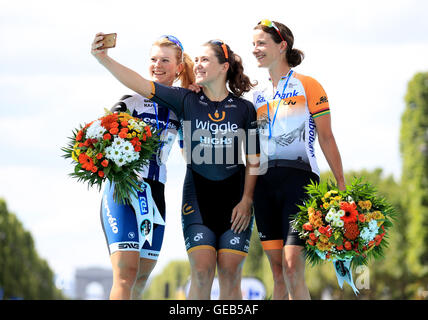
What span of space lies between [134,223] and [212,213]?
0.97 m

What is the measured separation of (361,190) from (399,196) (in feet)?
140

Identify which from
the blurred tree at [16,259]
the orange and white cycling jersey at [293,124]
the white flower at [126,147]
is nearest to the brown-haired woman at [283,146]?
the orange and white cycling jersey at [293,124]

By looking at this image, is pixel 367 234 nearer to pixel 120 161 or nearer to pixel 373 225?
pixel 373 225

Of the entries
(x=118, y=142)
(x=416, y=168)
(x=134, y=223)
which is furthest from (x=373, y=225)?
(x=416, y=168)

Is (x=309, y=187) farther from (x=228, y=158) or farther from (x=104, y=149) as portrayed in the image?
(x=104, y=149)

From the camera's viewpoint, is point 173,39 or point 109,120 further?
point 173,39

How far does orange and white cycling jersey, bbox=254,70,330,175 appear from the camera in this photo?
8609 millimetres

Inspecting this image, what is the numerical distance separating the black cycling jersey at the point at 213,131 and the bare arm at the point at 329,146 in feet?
2.67

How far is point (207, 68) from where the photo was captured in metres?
8.80

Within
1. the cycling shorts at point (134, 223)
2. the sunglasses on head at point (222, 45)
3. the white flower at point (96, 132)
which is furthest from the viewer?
the sunglasses on head at point (222, 45)

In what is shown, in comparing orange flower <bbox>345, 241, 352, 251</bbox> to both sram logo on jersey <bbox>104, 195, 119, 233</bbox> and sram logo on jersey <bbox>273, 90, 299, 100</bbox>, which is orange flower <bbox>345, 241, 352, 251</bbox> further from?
sram logo on jersey <bbox>104, 195, 119, 233</bbox>

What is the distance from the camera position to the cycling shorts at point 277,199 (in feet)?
27.8

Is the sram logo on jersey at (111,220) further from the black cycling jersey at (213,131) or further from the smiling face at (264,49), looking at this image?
the smiling face at (264,49)

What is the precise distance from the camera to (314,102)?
864 centimetres
